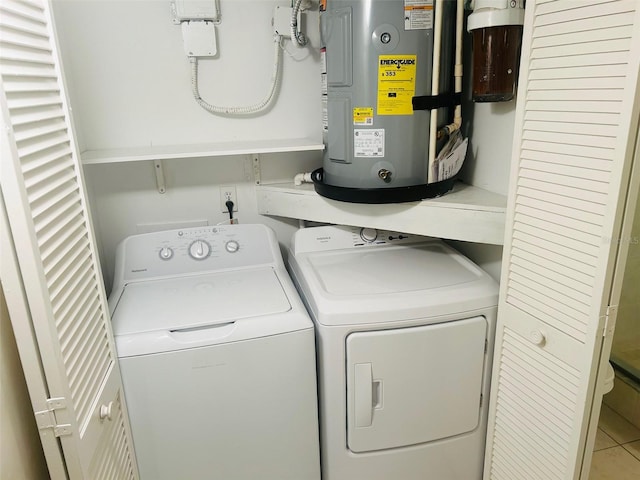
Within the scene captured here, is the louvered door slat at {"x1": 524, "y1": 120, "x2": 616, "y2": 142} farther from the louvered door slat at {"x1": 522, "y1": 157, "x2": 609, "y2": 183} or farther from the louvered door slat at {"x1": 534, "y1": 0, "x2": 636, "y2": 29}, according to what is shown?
the louvered door slat at {"x1": 534, "y1": 0, "x2": 636, "y2": 29}

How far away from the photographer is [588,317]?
1.22 metres

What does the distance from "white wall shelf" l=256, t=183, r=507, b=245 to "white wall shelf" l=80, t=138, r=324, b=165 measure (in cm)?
19

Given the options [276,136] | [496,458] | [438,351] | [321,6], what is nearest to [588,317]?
[438,351]

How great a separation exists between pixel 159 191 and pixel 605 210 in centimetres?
170

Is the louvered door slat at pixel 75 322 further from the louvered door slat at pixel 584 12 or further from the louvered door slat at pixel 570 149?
the louvered door slat at pixel 584 12

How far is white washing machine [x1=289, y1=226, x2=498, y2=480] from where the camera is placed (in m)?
1.57

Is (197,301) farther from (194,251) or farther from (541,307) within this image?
(541,307)

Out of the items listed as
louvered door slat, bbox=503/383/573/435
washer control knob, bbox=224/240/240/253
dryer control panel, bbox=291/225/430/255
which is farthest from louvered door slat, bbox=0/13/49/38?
louvered door slat, bbox=503/383/573/435

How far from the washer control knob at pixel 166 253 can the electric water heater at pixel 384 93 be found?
702 mm

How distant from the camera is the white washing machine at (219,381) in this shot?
4.90 ft

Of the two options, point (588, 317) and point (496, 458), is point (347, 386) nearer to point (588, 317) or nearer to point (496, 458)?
point (496, 458)

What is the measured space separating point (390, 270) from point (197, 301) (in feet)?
2.38

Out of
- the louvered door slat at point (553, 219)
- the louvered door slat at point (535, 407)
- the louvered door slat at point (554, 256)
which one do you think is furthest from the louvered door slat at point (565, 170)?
the louvered door slat at point (535, 407)

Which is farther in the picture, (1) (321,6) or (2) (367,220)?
(2) (367,220)
